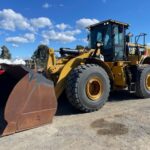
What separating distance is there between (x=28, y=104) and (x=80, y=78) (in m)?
1.81

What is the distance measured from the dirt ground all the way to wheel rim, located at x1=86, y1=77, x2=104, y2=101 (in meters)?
0.39

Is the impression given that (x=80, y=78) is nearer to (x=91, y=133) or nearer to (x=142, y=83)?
(x=91, y=133)

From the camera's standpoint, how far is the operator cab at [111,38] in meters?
8.80

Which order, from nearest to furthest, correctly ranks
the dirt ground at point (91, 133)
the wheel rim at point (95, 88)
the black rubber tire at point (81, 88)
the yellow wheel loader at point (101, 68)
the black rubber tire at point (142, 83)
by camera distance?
the dirt ground at point (91, 133), the black rubber tire at point (81, 88), the yellow wheel loader at point (101, 68), the wheel rim at point (95, 88), the black rubber tire at point (142, 83)

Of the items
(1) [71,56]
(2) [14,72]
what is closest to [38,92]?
(2) [14,72]

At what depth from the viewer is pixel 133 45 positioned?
Result: 31.3 feet

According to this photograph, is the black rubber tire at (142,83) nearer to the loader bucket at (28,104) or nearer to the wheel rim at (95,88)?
the wheel rim at (95,88)

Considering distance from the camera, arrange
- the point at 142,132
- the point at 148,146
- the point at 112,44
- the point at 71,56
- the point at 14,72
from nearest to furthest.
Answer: the point at 148,146 < the point at 142,132 < the point at 14,72 < the point at 71,56 < the point at 112,44

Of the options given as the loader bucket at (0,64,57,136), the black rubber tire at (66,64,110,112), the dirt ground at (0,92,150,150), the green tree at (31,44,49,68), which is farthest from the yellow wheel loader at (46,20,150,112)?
the loader bucket at (0,64,57,136)

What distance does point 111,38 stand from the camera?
8812mm

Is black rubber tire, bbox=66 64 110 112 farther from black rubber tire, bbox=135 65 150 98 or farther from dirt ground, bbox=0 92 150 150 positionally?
black rubber tire, bbox=135 65 150 98

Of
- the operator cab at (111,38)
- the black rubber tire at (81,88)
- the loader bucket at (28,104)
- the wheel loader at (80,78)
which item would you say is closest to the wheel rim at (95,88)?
the wheel loader at (80,78)

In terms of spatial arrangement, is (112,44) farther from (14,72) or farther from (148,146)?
(148,146)

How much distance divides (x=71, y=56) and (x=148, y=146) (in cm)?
416
